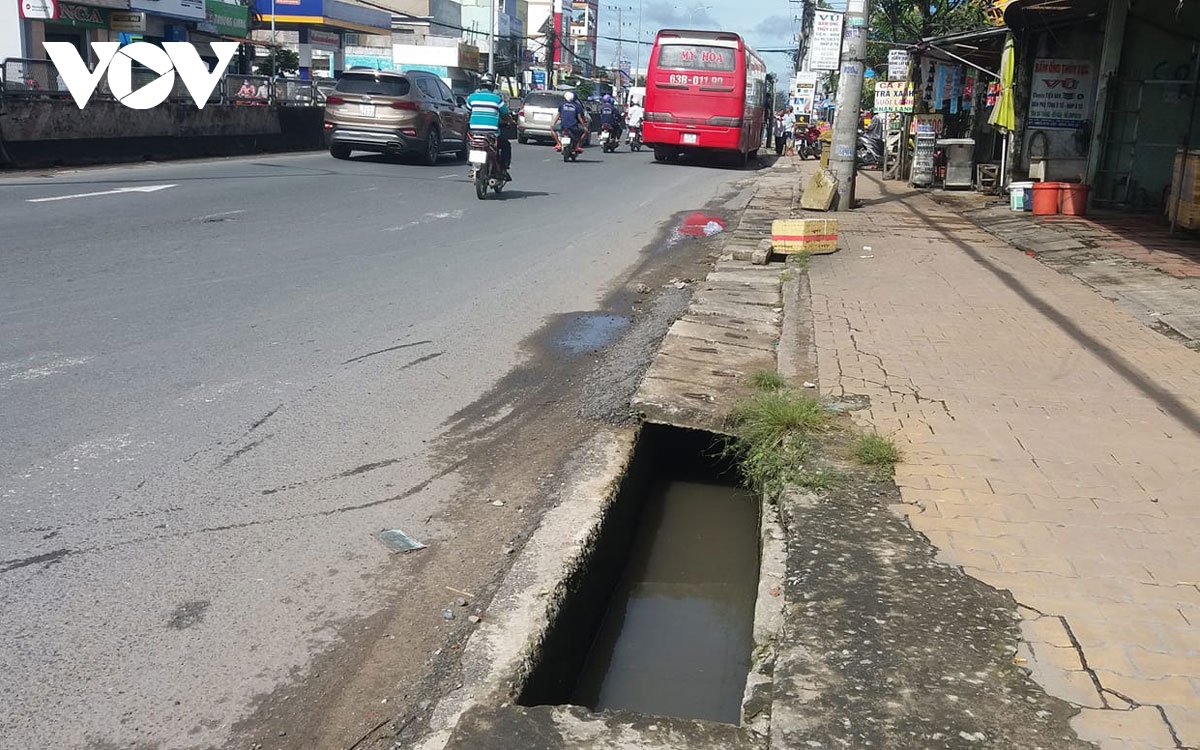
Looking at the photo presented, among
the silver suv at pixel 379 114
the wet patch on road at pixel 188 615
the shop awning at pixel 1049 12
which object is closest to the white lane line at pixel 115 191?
the silver suv at pixel 379 114

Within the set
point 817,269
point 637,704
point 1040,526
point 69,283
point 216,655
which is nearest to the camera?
point 216,655

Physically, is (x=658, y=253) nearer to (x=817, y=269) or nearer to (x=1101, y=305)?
(x=817, y=269)

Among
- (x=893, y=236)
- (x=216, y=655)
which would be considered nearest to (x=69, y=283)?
(x=216, y=655)

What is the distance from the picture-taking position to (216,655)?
3.31 m

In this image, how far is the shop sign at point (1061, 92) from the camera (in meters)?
17.0

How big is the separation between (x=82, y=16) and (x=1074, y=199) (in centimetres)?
2887

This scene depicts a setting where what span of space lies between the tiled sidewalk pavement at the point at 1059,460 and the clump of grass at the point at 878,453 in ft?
0.19

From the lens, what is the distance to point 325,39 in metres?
53.5

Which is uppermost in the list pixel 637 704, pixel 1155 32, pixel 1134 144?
pixel 1155 32

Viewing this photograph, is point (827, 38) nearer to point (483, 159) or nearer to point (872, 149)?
point (483, 159)

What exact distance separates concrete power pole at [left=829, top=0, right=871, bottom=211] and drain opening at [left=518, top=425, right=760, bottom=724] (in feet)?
37.8

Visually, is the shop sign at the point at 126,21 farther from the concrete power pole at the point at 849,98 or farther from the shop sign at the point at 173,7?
the concrete power pole at the point at 849,98

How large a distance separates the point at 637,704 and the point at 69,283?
20.9 ft

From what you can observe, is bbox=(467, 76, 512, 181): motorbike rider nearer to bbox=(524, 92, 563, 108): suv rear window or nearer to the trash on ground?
the trash on ground
